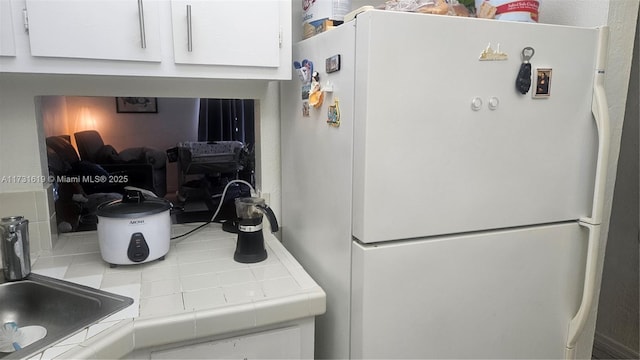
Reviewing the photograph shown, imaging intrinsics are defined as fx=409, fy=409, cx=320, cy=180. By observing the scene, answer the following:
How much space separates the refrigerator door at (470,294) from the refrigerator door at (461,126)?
5cm

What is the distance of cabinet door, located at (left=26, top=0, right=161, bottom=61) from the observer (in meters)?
1.05

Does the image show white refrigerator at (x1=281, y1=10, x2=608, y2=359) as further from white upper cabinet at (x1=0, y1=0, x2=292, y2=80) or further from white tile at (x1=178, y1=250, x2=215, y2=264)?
white tile at (x1=178, y1=250, x2=215, y2=264)

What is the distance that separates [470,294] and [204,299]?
28.2 inches

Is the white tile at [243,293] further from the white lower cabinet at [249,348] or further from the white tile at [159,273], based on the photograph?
the white tile at [159,273]

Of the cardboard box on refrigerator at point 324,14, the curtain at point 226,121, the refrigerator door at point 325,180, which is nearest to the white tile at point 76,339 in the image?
the refrigerator door at point 325,180

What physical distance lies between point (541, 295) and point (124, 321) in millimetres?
1146

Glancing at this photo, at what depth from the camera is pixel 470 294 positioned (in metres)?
1.12

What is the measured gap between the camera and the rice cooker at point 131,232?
1.20m

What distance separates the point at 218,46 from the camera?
1.22 m

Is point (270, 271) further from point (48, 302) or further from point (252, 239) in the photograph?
point (48, 302)

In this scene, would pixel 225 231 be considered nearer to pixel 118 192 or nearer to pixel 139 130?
pixel 118 192

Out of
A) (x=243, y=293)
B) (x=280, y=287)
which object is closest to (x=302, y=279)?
(x=280, y=287)

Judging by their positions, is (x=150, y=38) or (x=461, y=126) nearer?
(x=461, y=126)

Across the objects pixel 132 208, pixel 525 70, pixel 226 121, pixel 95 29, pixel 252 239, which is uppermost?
pixel 95 29
